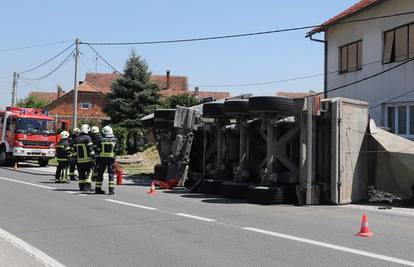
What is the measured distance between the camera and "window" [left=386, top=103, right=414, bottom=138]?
18.4 metres

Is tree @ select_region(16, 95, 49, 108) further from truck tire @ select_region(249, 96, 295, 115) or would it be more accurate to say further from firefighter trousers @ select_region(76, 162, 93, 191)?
truck tire @ select_region(249, 96, 295, 115)

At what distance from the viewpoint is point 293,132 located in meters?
12.9

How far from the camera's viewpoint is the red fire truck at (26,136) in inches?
1061

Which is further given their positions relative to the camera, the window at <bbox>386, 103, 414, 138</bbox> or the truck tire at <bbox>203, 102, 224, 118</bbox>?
the window at <bbox>386, 103, 414, 138</bbox>

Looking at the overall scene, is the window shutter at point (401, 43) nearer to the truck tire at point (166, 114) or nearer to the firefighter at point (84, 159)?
the truck tire at point (166, 114)

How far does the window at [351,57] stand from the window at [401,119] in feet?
8.65

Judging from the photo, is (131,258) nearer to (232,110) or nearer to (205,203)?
(205,203)

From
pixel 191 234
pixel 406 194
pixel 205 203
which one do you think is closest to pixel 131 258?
pixel 191 234

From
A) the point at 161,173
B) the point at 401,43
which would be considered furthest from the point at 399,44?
the point at 161,173

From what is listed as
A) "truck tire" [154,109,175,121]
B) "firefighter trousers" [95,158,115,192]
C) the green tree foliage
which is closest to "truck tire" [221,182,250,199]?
"firefighter trousers" [95,158,115,192]

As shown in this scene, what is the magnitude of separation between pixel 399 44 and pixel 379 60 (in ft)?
3.35

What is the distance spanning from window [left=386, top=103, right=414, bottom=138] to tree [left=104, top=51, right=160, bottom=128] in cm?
2958

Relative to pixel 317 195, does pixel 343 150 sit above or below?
A: above

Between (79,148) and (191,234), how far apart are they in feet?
Answer: 25.3
